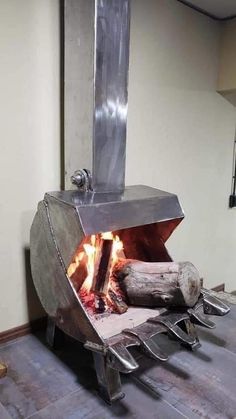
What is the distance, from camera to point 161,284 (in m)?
1.57

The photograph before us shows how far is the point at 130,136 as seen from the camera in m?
2.15

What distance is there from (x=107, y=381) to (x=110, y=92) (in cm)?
128

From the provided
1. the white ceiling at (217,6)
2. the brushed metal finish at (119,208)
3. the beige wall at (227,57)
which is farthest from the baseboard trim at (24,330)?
the white ceiling at (217,6)

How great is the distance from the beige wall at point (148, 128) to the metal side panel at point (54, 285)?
25 centimetres

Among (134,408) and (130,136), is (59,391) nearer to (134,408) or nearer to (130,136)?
(134,408)

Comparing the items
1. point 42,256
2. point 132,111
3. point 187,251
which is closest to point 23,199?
point 42,256

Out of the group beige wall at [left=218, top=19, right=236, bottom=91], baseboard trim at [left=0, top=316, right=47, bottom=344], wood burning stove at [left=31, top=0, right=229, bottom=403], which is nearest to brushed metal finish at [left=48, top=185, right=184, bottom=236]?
wood burning stove at [left=31, top=0, right=229, bottom=403]

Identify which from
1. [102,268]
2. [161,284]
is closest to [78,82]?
[102,268]

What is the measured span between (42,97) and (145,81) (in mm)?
753

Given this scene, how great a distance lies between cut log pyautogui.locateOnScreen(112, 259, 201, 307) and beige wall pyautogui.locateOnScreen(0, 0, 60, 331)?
57 cm

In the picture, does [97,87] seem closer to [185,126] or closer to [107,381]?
[185,126]

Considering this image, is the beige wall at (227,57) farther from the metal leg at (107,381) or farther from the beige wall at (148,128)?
the metal leg at (107,381)

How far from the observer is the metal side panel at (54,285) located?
4.40 feet

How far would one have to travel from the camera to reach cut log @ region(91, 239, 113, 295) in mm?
1657
